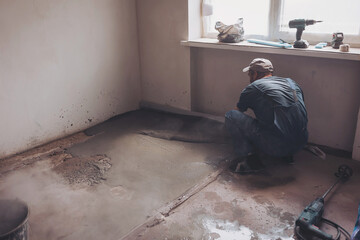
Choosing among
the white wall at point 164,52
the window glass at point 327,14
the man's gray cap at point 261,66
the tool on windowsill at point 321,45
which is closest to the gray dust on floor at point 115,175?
the white wall at point 164,52

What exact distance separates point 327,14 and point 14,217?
2.95 metres

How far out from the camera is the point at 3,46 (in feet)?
9.94

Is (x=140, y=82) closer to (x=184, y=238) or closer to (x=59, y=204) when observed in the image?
(x=59, y=204)

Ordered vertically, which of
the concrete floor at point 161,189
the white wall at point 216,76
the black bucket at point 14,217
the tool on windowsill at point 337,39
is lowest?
the concrete floor at point 161,189

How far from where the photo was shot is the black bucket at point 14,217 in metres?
1.89

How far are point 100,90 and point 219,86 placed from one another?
1.34m

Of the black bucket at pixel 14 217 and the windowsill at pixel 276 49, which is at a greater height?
the windowsill at pixel 276 49

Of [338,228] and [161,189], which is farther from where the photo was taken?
[161,189]

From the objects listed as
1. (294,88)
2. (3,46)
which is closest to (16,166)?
(3,46)

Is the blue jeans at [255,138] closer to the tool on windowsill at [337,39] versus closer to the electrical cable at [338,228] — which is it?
the electrical cable at [338,228]

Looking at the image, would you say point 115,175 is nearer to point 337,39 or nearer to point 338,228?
point 338,228

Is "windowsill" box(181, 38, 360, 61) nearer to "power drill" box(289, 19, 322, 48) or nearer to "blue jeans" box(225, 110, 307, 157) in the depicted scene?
"power drill" box(289, 19, 322, 48)

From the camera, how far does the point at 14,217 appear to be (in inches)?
78.4

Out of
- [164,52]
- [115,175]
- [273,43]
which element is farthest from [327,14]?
[115,175]
